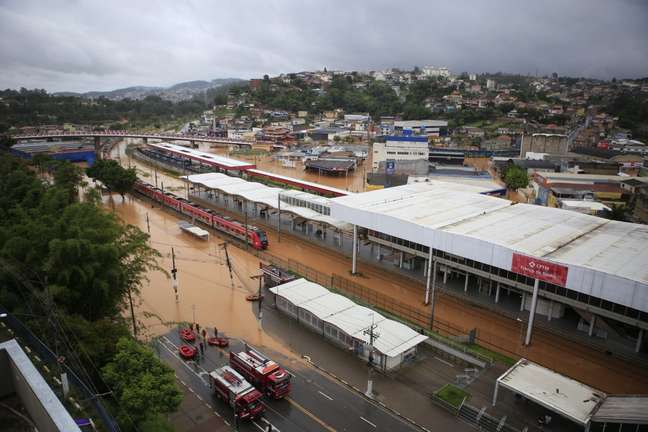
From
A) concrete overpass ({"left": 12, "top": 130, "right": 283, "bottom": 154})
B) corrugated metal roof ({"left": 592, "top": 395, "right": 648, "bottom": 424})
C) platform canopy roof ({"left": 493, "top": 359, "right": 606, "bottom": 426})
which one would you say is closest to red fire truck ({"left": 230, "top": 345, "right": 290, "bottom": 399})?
platform canopy roof ({"left": 493, "top": 359, "right": 606, "bottom": 426})

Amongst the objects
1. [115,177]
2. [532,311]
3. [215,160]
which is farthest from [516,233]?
[215,160]

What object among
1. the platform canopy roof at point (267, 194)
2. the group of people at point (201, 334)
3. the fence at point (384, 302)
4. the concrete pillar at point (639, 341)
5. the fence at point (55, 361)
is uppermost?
the platform canopy roof at point (267, 194)

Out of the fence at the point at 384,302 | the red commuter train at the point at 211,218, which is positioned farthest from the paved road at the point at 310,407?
the red commuter train at the point at 211,218

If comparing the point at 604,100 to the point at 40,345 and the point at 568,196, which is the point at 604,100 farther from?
the point at 40,345

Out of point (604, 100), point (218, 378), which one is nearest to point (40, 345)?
point (218, 378)

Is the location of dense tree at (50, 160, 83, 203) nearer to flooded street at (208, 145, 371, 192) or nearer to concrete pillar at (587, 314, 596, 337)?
flooded street at (208, 145, 371, 192)

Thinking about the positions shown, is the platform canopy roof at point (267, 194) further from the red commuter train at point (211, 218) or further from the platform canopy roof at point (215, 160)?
the platform canopy roof at point (215, 160)
